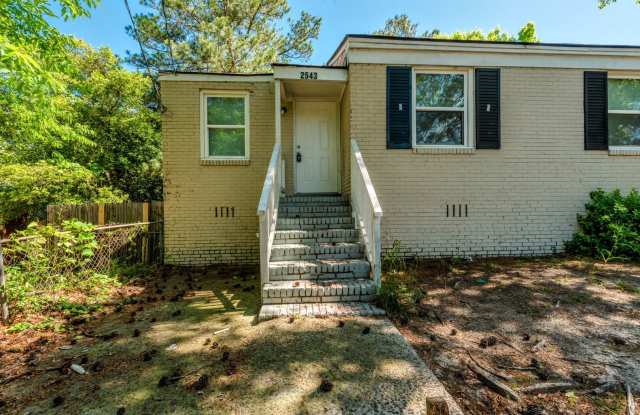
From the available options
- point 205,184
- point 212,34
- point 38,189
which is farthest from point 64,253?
point 212,34

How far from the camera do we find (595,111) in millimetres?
5945

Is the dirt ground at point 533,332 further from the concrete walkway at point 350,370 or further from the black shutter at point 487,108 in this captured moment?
the black shutter at point 487,108

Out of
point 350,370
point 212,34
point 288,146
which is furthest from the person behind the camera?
point 212,34

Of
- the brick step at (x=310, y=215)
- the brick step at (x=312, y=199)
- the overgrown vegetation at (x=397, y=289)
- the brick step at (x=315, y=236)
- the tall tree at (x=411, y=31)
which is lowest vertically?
the overgrown vegetation at (x=397, y=289)

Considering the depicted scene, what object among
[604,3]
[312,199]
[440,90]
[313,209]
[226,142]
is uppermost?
[604,3]

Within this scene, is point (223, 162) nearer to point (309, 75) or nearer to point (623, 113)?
point (309, 75)

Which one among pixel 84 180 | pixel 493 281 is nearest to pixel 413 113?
pixel 493 281

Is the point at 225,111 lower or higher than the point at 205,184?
higher

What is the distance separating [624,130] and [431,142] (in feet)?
13.6

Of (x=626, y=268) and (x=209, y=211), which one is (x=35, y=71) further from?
(x=626, y=268)

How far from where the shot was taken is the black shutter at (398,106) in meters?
5.68

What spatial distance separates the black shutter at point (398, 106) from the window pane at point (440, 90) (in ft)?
1.08

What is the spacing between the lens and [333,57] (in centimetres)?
722

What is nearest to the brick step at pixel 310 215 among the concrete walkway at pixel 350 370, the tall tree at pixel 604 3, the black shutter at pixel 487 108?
the concrete walkway at pixel 350 370
